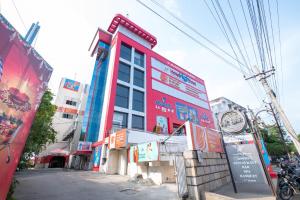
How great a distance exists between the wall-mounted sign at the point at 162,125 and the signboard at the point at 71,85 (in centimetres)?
2324

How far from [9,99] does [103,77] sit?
20472 mm

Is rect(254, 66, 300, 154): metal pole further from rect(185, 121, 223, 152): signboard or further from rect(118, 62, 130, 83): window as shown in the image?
rect(118, 62, 130, 83): window

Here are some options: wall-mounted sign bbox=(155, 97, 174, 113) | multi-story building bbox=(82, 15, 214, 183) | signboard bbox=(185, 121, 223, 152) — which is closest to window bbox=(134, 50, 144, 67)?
multi-story building bbox=(82, 15, 214, 183)

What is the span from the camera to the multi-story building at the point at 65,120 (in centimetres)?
2806

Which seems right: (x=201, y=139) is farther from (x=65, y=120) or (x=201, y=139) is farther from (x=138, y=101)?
(x=65, y=120)

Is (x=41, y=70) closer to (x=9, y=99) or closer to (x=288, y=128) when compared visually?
(x=9, y=99)

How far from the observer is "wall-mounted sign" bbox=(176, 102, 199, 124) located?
26.0 metres

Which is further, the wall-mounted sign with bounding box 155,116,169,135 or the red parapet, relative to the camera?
the red parapet

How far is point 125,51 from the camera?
79.8 feet

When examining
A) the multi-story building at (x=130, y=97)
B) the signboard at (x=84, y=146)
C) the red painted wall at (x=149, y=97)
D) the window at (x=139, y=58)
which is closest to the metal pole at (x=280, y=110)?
the multi-story building at (x=130, y=97)

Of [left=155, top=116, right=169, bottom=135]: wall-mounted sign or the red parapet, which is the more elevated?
the red parapet

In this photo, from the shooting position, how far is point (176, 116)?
2514 cm

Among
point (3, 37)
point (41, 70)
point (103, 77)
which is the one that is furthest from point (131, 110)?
point (3, 37)

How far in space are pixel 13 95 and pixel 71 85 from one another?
34.4 metres
